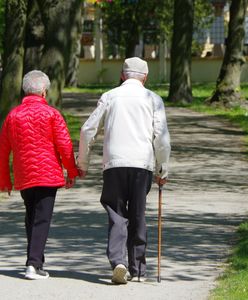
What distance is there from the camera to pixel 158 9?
58.4 metres

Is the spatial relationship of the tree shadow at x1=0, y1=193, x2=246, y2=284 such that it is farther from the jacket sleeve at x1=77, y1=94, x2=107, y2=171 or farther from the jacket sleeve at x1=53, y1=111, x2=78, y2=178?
the jacket sleeve at x1=77, y1=94, x2=107, y2=171

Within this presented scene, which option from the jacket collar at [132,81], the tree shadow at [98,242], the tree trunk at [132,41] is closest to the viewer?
the jacket collar at [132,81]

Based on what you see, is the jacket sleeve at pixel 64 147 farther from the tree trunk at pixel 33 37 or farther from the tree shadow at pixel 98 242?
the tree trunk at pixel 33 37

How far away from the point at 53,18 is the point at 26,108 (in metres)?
9.87

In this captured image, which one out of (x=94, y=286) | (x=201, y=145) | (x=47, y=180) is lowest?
(x=201, y=145)

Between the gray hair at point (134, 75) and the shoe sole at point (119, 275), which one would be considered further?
the gray hair at point (134, 75)

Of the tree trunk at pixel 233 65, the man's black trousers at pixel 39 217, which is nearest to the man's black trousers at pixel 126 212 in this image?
the man's black trousers at pixel 39 217

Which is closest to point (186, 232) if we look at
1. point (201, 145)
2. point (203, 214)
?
point (203, 214)

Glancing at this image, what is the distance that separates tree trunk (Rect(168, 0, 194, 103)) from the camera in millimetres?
36094

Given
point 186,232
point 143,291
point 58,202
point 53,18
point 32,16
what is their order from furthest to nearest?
point 32,16
point 53,18
point 58,202
point 186,232
point 143,291

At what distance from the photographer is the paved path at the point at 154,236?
29.4 feet

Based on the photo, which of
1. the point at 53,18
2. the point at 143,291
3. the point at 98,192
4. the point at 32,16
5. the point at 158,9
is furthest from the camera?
the point at 158,9

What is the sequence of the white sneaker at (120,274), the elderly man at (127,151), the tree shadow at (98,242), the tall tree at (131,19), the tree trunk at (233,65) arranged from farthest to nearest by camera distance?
the tall tree at (131,19) < the tree trunk at (233,65) < the tree shadow at (98,242) < the elderly man at (127,151) < the white sneaker at (120,274)

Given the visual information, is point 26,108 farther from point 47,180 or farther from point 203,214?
point 203,214
